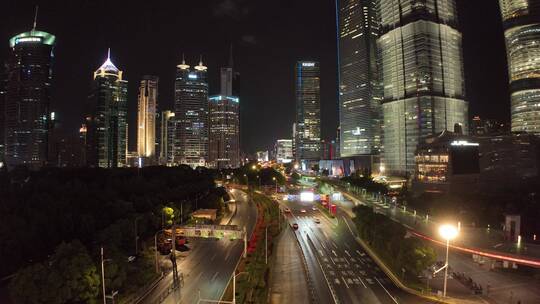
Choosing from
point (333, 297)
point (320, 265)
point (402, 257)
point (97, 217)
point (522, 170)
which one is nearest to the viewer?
point (333, 297)

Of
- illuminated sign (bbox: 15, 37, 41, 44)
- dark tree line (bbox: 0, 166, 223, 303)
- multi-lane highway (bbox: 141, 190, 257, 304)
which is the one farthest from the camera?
illuminated sign (bbox: 15, 37, 41, 44)

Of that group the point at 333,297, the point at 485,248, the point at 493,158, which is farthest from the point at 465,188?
the point at 333,297

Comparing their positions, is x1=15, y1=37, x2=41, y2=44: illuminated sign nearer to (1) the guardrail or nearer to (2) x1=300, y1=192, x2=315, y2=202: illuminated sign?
(2) x1=300, y1=192, x2=315, y2=202: illuminated sign

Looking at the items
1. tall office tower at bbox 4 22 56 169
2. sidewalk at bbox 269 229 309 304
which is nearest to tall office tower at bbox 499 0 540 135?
sidewalk at bbox 269 229 309 304

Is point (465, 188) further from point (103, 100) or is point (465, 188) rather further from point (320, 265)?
point (103, 100)

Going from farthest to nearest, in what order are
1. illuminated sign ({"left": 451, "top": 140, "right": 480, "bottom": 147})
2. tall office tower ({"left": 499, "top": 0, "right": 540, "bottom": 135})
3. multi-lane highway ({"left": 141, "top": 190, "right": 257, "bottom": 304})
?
1. tall office tower ({"left": 499, "top": 0, "right": 540, "bottom": 135})
2. illuminated sign ({"left": 451, "top": 140, "right": 480, "bottom": 147})
3. multi-lane highway ({"left": 141, "top": 190, "right": 257, "bottom": 304})

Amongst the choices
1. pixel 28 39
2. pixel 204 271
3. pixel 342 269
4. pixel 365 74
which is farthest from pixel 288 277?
pixel 28 39

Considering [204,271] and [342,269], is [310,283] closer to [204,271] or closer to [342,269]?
[342,269]
